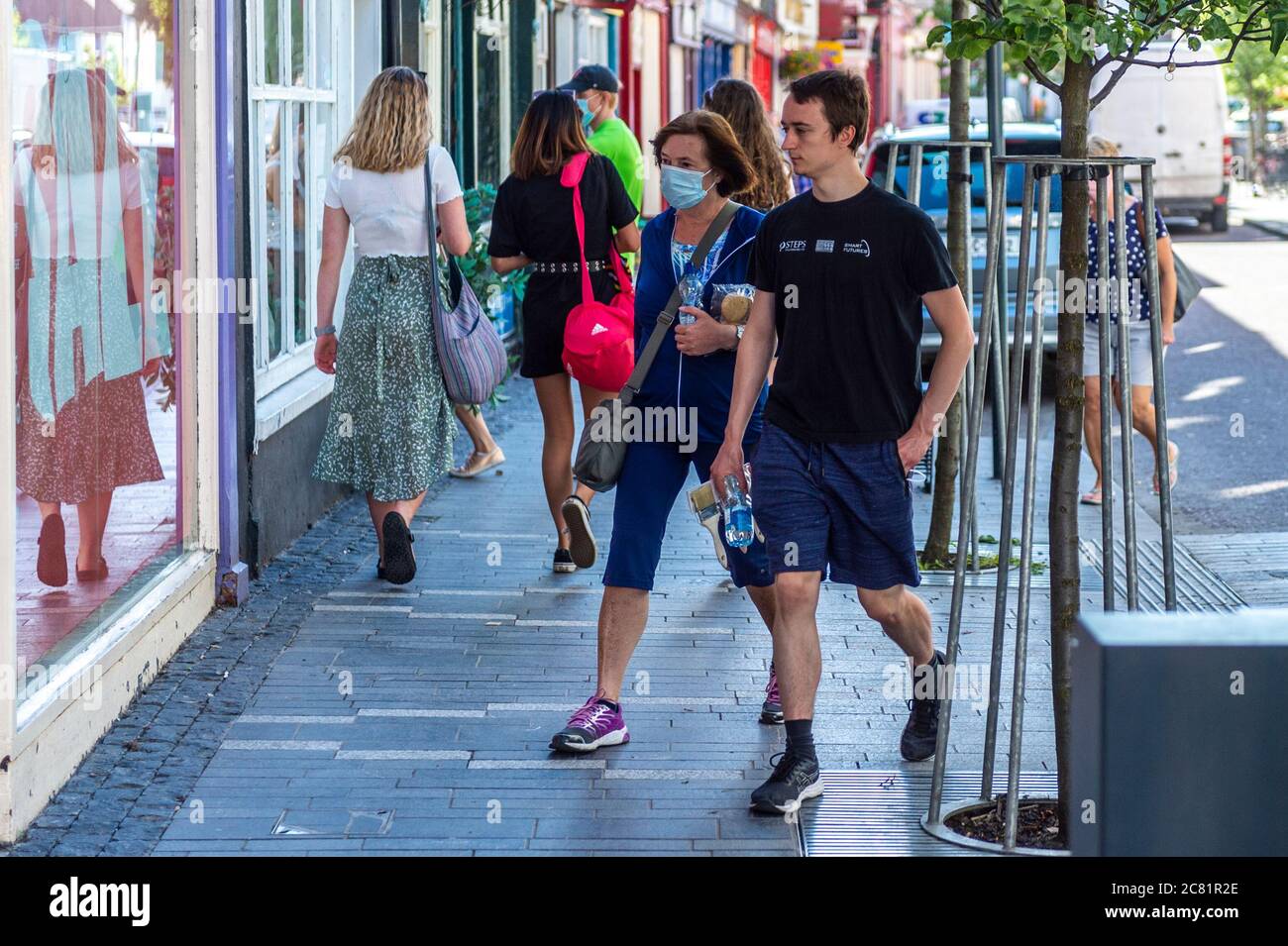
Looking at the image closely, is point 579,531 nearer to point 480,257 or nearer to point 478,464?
point 478,464

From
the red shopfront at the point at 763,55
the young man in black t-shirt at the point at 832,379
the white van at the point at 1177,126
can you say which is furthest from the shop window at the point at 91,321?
the red shopfront at the point at 763,55

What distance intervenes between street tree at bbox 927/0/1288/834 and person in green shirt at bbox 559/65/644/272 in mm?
4802

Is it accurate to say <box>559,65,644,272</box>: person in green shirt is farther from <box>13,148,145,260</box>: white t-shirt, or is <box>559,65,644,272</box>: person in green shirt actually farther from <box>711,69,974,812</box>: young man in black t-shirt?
<box>711,69,974,812</box>: young man in black t-shirt

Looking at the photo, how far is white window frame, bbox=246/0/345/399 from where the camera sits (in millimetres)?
7660

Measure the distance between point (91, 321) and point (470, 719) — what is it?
5.24 feet

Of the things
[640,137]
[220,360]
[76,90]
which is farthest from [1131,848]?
[640,137]

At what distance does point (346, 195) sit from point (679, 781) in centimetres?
307

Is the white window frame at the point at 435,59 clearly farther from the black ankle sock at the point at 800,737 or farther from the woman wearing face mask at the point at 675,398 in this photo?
the black ankle sock at the point at 800,737

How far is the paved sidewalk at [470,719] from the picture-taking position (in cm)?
468

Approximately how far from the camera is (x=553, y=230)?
7391 mm

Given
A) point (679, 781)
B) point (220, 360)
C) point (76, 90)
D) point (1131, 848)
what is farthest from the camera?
point (220, 360)

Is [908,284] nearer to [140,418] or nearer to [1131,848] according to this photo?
[1131,848]

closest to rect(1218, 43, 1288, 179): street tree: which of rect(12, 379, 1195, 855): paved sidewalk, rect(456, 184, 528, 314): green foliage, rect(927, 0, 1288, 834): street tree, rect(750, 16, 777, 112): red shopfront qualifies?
rect(750, 16, 777, 112): red shopfront

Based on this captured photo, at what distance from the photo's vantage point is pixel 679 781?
5.08m
